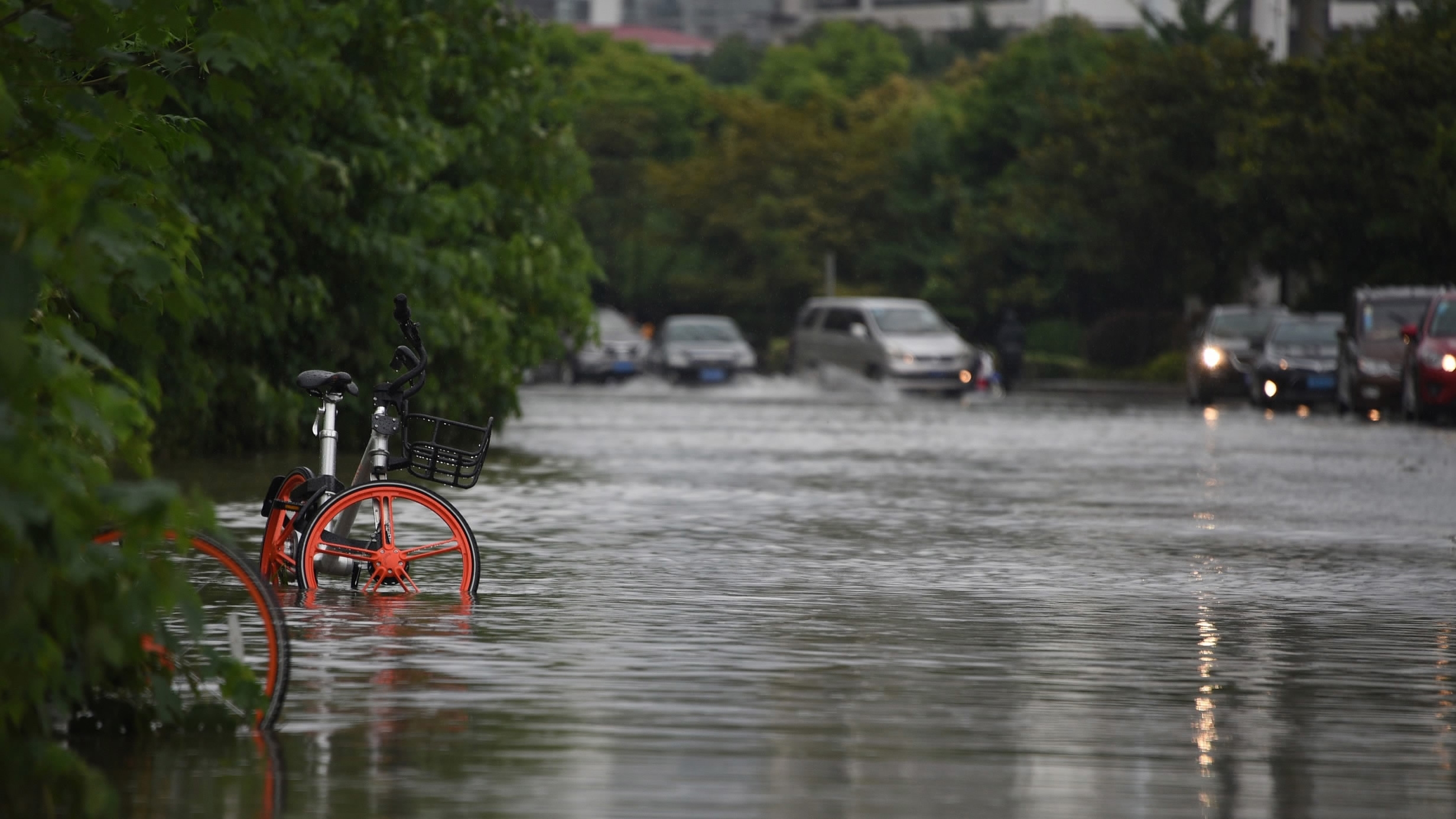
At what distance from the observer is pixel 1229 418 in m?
35.9

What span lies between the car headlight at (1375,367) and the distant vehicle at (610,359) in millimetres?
19599

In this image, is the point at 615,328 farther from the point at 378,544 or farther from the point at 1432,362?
the point at 378,544

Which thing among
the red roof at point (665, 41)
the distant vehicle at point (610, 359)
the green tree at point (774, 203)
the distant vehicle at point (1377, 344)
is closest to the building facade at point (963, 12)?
the red roof at point (665, 41)

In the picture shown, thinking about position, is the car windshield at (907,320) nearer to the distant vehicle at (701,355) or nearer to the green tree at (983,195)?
the distant vehicle at (701,355)

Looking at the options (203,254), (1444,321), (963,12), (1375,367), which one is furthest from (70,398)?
(963,12)

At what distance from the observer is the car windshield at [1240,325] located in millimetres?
42531

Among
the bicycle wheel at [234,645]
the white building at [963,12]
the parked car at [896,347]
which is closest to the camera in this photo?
the bicycle wheel at [234,645]

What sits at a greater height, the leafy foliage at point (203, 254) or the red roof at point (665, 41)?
the red roof at point (665, 41)

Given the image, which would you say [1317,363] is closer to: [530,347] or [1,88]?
[530,347]

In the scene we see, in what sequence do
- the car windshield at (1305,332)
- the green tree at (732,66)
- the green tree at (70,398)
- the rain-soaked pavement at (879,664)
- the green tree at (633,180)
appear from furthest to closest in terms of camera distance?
the green tree at (732,66) → the green tree at (633,180) → the car windshield at (1305,332) → the rain-soaked pavement at (879,664) → the green tree at (70,398)

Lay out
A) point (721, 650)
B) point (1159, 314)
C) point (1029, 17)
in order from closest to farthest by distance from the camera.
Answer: point (721, 650)
point (1159, 314)
point (1029, 17)

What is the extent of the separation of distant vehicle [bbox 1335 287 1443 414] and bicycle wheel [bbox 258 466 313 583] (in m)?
25.7

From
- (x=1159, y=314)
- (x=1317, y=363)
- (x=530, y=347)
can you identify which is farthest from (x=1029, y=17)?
(x=530, y=347)

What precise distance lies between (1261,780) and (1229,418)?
29199mm
